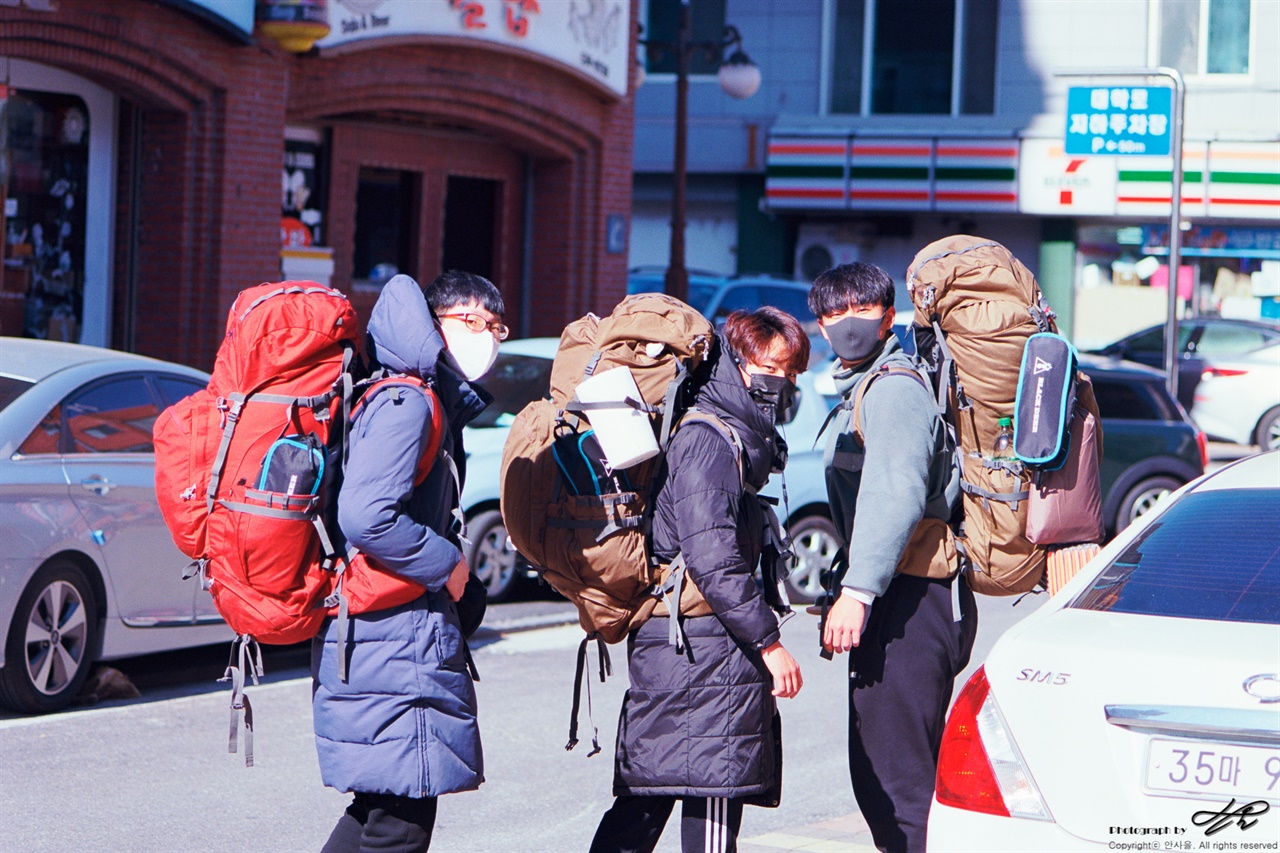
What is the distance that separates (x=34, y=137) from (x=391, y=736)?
10.6m

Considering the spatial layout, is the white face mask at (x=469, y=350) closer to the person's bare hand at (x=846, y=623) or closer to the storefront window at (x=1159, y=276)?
the person's bare hand at (x=846, y=623)

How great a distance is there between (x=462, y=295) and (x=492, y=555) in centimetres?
640

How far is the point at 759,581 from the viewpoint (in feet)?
14.3

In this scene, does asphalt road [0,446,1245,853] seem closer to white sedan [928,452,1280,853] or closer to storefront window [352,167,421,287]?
white sedan [928,452,1280,853]

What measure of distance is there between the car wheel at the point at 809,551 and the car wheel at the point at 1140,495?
4.10 m

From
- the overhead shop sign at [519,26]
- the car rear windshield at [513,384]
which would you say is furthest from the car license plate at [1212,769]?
the overhead shop sign at [519,26]

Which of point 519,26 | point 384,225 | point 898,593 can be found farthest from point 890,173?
point 898,593

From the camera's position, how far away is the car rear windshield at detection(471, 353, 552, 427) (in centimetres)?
1102

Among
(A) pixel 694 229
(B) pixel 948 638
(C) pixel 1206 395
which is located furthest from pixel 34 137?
(A) pixel 694 229

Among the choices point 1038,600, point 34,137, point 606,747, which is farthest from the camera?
point 34,137

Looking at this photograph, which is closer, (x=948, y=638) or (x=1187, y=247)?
(x=948, y=638)

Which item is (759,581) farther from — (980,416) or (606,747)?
(606,747)

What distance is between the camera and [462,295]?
14.0 feet

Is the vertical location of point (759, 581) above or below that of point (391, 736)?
above
